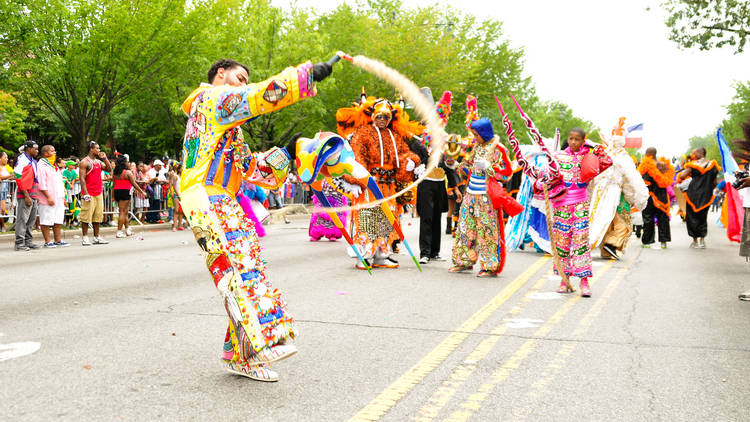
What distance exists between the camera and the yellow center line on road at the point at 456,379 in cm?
395

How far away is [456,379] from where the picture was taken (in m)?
4.57

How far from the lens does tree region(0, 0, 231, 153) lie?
21859 mm

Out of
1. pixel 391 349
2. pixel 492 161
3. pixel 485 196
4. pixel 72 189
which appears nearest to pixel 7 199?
pixel 72 189

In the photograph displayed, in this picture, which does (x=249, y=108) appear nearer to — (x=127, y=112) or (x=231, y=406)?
(x=231, y=406)

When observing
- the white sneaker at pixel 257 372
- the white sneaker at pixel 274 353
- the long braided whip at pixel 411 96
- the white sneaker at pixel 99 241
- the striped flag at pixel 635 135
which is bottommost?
the white sneaker at pixel 257 372

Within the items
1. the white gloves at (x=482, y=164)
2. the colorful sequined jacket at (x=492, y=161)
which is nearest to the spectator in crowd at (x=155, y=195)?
the colorful sequined jacket at (x=492, y=161)

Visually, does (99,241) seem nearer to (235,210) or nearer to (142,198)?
(142,198)

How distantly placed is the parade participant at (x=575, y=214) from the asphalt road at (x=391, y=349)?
0.38 metres

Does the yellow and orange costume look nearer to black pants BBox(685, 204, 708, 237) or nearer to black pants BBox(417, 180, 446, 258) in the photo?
black pants BBox(417, 180, 446, 258)

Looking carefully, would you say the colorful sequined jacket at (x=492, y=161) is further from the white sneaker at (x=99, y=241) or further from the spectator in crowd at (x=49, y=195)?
the white sneaker at (x=99, y=241)

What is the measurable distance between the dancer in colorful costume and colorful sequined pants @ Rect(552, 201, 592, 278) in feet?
14.0

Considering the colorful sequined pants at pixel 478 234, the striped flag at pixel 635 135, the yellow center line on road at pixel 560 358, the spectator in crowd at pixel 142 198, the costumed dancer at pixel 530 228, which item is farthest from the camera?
the spectator in crowd at pixel 142 198

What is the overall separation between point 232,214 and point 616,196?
371 inches

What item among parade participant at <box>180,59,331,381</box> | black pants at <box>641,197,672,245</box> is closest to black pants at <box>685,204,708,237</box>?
black pants at <box>641,197,672,245</box>
